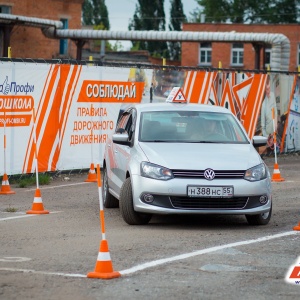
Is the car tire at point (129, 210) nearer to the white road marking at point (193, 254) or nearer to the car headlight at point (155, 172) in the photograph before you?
the car headlight at point (155, 172)

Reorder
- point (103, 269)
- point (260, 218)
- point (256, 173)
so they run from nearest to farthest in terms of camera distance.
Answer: point (103, 269)
point (256, 173)
point (260, 218)

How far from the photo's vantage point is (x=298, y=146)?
30.4 metres

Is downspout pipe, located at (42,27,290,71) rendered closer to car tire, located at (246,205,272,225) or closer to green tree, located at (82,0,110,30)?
car tire, located at (246,205,272,225)

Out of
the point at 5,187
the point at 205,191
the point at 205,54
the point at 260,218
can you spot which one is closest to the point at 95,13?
the point at 205,54

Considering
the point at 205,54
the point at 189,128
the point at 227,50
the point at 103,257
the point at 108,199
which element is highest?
the point at 189,128

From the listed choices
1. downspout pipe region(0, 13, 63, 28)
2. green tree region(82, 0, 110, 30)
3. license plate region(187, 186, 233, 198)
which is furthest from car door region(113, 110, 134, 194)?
green tree region(82, 0, 110, 30)

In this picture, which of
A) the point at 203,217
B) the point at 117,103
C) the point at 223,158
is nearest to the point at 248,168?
the point at 223,158

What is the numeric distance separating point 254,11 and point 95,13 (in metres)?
29.6

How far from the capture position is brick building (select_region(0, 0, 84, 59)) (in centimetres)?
5969

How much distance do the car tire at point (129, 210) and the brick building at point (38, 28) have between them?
42.9 metres

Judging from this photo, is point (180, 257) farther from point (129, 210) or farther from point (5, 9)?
point (5, 9)

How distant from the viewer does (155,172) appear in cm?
1256

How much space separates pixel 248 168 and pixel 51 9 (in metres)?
52.2

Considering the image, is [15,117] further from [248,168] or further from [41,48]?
[41,48]
